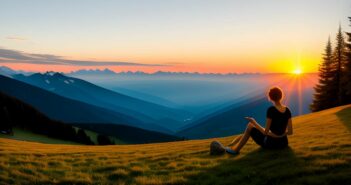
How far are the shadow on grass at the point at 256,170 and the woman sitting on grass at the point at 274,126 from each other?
52 cm

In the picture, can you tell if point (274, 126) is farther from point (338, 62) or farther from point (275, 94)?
point (338, 62)

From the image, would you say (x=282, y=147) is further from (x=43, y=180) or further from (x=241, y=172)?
(x=43, y=180)

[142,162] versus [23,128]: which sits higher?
[142,162]

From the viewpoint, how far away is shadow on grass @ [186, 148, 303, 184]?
12711mm

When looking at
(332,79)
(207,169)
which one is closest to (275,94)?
(207,169)

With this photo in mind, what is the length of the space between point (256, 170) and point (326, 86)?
64.0 metres

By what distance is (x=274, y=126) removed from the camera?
1600 centimetres

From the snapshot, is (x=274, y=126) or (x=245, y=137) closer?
(x=274, y=126)

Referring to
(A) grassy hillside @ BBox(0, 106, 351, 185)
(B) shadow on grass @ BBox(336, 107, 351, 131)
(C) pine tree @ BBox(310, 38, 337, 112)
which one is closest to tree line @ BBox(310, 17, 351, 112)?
(C) pine tree @ BBox(310, 38, 337, 112)

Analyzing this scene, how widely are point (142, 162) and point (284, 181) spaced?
28.1 feet

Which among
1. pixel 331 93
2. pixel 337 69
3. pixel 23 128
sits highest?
pixel 337 69

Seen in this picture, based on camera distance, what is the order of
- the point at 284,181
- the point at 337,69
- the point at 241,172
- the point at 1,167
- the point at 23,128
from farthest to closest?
the point at 23,128 → the point at 337,69 → the point at 1,167 → the point at 241,172 → the point at 284,181

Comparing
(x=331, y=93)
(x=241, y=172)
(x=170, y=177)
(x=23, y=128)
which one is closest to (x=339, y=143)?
(x=241, y=172)

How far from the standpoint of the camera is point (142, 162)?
61.2 feet
